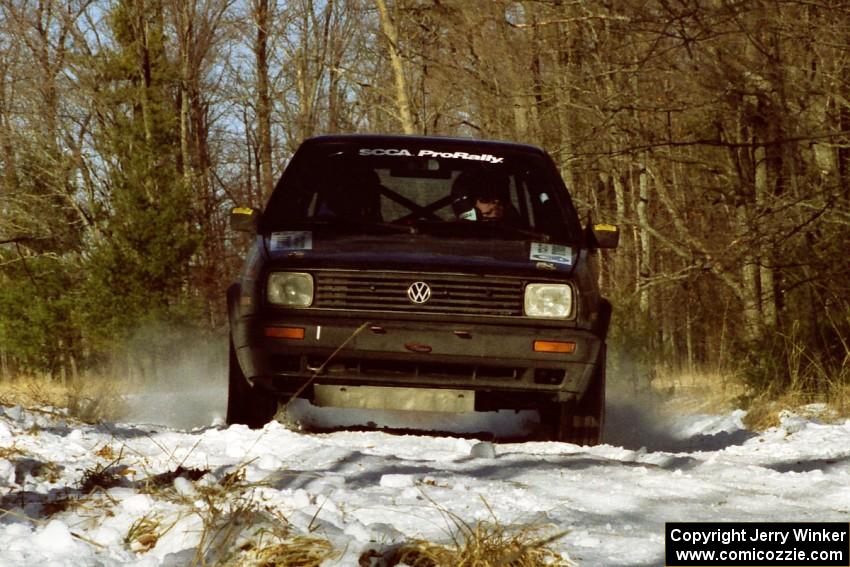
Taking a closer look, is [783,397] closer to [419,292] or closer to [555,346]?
[555,346]

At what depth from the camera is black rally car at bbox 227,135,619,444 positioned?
5641 mm

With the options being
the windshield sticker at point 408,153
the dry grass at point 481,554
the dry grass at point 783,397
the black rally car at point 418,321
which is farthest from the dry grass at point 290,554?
the dry grass at point 783,397

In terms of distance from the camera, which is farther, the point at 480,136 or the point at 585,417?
the point at 480,136

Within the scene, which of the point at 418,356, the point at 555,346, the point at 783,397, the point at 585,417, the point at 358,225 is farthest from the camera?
the point at 783,397

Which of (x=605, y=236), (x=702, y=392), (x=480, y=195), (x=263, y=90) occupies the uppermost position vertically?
(x=263, y=90)

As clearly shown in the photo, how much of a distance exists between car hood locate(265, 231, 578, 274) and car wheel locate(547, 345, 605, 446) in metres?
0.64

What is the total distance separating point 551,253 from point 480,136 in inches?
895

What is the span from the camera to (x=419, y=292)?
5676mm

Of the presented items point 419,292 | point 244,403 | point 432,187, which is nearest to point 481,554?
point 419,292

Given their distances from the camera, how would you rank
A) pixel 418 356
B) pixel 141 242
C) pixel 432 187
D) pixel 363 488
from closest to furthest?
pixel 363 488 < pixel 418 356 < pixel 432 187 < pixel 141 242

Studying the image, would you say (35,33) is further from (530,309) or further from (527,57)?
(530,309)

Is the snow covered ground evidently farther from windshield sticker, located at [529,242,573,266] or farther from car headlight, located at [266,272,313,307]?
windshield sticker, located at [529,242,573,266]

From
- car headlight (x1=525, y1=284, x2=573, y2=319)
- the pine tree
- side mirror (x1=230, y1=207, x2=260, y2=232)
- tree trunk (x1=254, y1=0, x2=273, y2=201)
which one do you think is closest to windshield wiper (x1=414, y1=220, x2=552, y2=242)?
car headlight (x1=525, y1=284, x2=573, y2=319)

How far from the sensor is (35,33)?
34844mm
